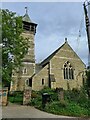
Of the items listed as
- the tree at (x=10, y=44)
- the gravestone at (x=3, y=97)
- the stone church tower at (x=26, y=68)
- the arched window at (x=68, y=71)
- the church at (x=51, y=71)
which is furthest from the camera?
the arched window at (x=68, y=71)

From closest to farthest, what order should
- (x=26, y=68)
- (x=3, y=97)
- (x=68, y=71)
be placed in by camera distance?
(x=3, y=97), (x=26, y=68), (x=68, y=71)

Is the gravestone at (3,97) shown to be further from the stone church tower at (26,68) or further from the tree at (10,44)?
the stone church tower at (26,68)

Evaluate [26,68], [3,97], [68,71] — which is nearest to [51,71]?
[68,71]

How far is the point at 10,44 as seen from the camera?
24.0 metres

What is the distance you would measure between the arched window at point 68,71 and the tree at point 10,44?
16755mm

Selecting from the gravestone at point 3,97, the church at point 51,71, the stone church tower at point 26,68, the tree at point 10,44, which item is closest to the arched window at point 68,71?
the church at point 51,71

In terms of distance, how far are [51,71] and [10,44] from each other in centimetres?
1680

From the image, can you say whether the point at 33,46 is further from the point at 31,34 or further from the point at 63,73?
the point at 63,73

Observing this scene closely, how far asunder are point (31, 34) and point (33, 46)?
8.71 feet

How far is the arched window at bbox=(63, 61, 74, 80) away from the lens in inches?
1607

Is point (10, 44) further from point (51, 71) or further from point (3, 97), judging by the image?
point (51, 71)

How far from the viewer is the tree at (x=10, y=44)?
906 inches

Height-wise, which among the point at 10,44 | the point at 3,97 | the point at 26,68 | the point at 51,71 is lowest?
the point at 3,97

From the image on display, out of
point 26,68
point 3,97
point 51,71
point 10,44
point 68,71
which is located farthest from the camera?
point 68,71
